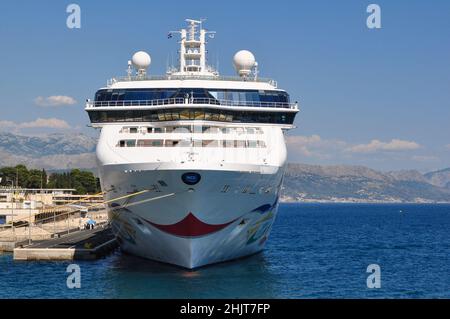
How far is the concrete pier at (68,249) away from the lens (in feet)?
185

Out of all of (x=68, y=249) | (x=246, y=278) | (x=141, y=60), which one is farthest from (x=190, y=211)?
A: (x=141, y=60)

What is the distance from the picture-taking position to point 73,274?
47.7m

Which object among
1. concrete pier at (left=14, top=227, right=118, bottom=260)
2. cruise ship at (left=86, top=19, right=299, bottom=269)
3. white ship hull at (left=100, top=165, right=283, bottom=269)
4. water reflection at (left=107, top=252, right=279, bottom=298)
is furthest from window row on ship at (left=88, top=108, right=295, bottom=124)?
concrete pier at (left=14, top=227, right=118, bottom=260)

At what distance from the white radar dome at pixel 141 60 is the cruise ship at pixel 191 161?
223 inches

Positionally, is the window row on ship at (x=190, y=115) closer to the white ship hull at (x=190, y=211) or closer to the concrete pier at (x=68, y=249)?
the white ship hull at (x=190, y=211)

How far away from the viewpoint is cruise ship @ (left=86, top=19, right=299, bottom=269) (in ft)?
144

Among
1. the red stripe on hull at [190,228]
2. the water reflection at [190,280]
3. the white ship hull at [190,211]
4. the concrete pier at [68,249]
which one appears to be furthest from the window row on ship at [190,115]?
the concrete pier at [68,249]

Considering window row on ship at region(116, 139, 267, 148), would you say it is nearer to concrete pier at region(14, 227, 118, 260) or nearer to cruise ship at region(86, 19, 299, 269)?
cruise ship at region(86, 19, 299, 269)

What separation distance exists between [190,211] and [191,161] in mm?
2917

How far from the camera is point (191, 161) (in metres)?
43.0
